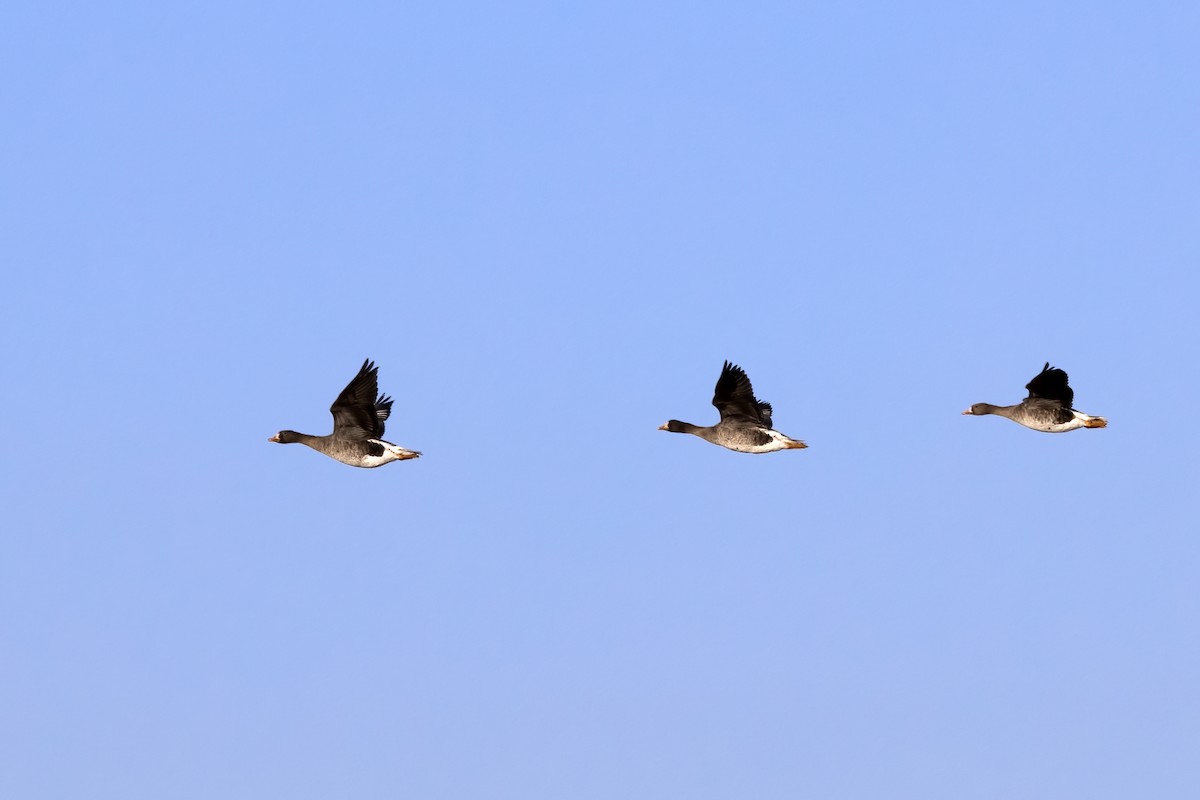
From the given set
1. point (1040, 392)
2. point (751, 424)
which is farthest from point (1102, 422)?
point (751, 424)

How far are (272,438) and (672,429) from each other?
8613 millimetres

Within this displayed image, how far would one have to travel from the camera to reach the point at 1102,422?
48.3 metres

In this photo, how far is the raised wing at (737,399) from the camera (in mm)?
47688

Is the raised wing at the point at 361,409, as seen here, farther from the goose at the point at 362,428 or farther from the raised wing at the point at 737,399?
the raised wing at the point at 737,399

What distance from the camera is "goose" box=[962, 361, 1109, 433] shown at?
1874 inches

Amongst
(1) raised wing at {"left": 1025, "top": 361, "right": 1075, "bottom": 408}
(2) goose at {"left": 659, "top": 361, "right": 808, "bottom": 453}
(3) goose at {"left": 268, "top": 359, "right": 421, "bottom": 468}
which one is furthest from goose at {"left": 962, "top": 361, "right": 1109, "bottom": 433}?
(3) goose at {"left": 268, "top": 359, "right": 421, "bottom": 468}

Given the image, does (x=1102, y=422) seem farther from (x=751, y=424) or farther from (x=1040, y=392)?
(x=751, y=424)

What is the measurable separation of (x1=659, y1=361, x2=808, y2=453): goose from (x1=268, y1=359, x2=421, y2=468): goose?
21.0 ft

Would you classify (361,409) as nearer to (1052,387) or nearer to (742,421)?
(742,421)

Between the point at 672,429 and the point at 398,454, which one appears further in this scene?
the point at 672,429

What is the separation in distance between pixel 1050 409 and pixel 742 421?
20.8ft

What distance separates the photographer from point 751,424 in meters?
48.4

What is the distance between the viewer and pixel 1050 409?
48156 mm

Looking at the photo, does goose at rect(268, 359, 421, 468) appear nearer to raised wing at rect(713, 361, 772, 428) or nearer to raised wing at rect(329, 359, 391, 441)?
raised wing at rect(329, 359, 391, 441)
